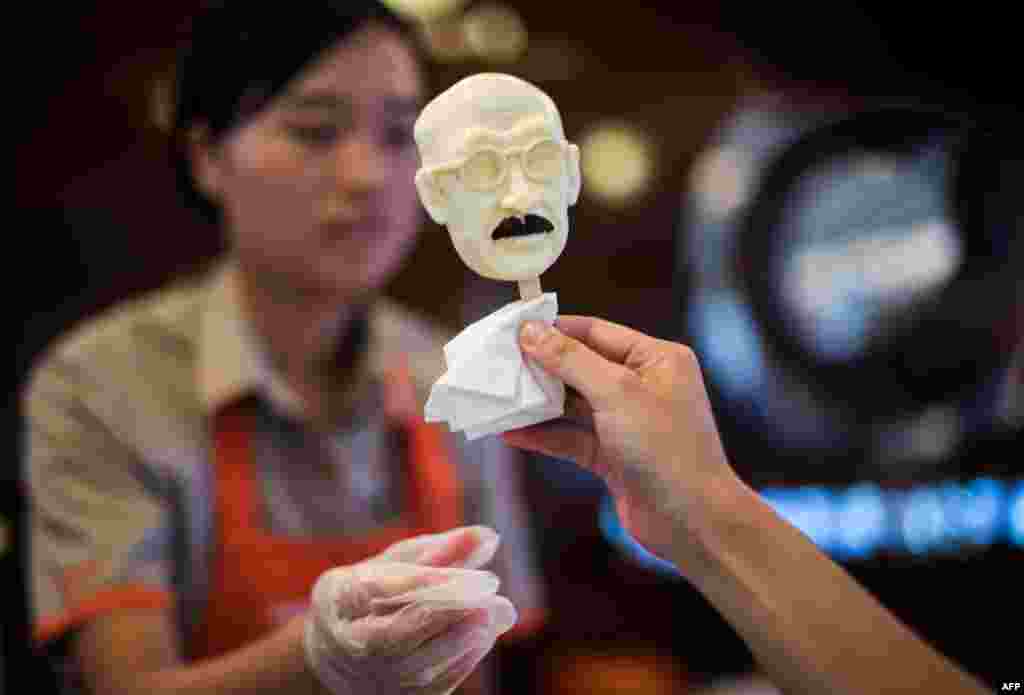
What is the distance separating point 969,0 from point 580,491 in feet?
5.00

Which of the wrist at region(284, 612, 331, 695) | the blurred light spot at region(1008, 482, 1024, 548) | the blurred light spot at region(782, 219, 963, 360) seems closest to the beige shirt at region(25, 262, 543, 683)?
the wrist at region(284, 612, 331, 695)

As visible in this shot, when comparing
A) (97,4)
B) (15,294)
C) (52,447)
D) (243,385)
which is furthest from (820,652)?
(97,4)

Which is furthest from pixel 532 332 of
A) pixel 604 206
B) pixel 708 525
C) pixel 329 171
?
pixel 604 206

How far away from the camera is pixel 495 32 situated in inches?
86.6

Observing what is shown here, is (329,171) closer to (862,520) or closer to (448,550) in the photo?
(448,550)

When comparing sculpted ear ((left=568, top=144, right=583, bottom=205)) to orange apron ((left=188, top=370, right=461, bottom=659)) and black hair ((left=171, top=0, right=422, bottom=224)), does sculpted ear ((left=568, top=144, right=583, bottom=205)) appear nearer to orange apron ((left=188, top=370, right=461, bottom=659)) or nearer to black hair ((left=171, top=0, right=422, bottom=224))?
black hair ((left=171, top=0, right=422, bottom=224))

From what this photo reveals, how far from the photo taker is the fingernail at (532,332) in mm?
1127

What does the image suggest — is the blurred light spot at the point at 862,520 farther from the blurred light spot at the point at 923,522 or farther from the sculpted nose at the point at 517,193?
the sculpted nose at the point at 517,193

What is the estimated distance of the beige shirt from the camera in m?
1.72

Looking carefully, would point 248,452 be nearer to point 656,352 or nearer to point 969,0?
point 656,352

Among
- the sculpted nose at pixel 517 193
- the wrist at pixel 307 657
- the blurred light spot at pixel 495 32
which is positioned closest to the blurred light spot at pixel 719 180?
the blurred light spot at pixel 495 32

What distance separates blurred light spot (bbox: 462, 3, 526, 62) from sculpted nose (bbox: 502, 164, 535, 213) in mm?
1133

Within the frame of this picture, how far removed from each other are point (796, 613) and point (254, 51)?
1177mm

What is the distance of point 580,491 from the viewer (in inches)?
81.7
